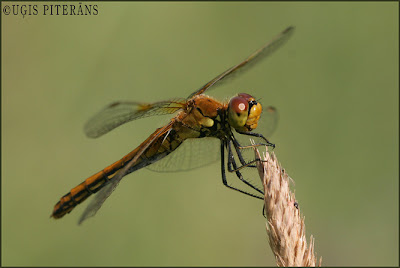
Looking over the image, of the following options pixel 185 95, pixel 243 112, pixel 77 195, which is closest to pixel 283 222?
pixel 243 112

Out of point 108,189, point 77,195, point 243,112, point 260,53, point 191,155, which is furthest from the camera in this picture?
point 191,155

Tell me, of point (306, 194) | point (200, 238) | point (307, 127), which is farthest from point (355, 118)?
point (200, 238)

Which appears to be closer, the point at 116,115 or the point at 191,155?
the point at 116,115

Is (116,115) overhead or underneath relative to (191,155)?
overhead

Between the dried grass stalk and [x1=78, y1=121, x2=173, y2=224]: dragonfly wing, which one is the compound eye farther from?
the dried grass stalk

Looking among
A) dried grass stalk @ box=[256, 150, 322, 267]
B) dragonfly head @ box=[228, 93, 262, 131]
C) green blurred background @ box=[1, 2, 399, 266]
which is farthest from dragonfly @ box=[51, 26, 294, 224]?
green blurred background @ box=[1, 2, 399, 266]

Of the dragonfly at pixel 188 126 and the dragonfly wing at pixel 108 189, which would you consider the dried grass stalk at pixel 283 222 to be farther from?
the dragonfly wing at pixel 108 189

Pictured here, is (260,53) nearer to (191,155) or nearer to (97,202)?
(191,155)

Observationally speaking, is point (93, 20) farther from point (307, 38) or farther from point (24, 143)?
point (307, 38)
